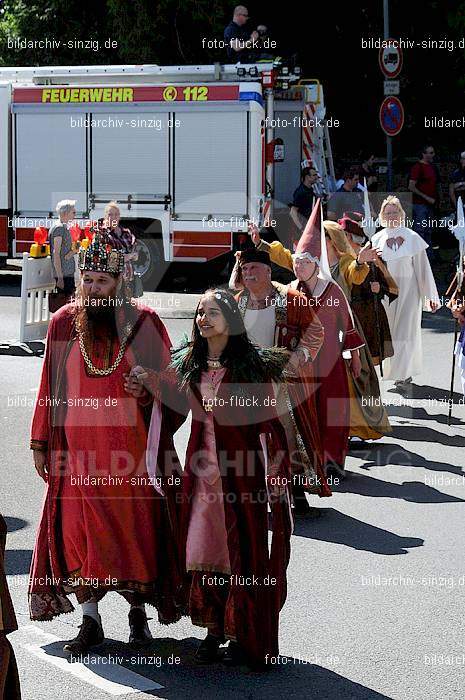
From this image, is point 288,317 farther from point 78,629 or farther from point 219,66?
point 219,66

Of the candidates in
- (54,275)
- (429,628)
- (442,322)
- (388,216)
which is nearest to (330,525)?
(429,628)

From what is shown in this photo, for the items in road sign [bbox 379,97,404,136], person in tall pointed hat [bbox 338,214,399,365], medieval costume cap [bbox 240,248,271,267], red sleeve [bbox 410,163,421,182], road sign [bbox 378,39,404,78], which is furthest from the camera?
red sleeve [bbox 410,163,421,182]

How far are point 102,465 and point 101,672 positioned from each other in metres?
0.86

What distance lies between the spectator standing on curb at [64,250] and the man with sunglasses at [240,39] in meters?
7.02

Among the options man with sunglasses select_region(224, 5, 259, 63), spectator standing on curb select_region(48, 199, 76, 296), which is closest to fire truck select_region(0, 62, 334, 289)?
man with sunglasses select_region(224, 5, 259, 63)

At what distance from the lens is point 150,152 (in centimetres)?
2042

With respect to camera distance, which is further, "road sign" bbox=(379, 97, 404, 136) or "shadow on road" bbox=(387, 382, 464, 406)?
"road sign" bbox=(379, 97, 404, 136)

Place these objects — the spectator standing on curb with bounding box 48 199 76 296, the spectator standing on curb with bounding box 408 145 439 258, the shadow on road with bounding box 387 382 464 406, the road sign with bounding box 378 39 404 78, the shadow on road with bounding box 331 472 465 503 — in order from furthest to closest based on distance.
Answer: the spectator standing on curb with bounding box 408 145 439 258 < the road sign with bounding box 378 39 404 78 < the spectator standing on curb with bounding box 48 199 76 296 < the shadow on road with bounding box 387 382 464 406 < the shadow on road with bounding box 331 472 465 503

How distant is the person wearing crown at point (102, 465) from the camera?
585 cm

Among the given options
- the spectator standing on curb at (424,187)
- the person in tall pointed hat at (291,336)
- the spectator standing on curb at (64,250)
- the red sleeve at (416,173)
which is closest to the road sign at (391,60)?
the spectator standing on curb at (424,187)

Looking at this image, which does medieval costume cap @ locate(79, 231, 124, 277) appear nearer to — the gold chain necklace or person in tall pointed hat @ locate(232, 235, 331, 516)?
the gold chain necklace

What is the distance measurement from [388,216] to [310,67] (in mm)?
15906

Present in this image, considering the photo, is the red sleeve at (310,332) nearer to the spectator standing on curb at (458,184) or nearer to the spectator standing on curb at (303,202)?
the spectator standing on curb at (303,202)

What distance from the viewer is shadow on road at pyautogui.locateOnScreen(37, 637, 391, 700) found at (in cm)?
548
